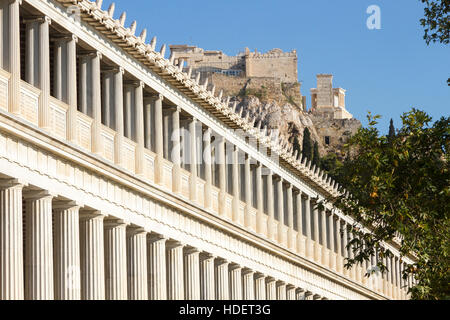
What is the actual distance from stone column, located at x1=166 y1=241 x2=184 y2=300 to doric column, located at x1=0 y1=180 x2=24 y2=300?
43.2 feet

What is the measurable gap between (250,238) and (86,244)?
17.2 meters

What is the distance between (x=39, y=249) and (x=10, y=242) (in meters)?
1.67

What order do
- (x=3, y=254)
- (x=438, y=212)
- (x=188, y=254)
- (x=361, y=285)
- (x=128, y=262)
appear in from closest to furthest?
(x=3, y=254)
(x=438, y=212)
(x=128, y=262)
(x=188, y=254)
(x=361, y=285)

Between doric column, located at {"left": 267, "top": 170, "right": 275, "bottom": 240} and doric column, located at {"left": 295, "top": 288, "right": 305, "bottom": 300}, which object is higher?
doric column, located at {"left": 267, "top": 170, "right": 275, "bottom": 240}

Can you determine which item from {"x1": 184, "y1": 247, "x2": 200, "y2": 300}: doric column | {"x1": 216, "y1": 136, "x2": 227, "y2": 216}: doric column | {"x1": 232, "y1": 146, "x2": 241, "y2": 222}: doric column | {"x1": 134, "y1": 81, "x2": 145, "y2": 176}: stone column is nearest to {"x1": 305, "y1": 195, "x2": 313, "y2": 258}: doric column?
{"x1": 232, "y1": 146, "x2": 241, "y2": 222}: doric column

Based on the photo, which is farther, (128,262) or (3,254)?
(128,262)

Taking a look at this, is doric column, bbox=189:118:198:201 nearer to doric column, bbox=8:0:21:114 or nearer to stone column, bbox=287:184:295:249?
stone column, bbox=287:184:295:249

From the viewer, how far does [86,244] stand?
113ft

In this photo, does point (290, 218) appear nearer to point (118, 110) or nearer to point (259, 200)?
point (259, 200)

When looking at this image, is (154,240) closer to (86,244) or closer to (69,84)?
(86,244)

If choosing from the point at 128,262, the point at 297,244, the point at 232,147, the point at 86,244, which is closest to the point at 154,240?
the point at 128,262

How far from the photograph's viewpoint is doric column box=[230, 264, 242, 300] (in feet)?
160
